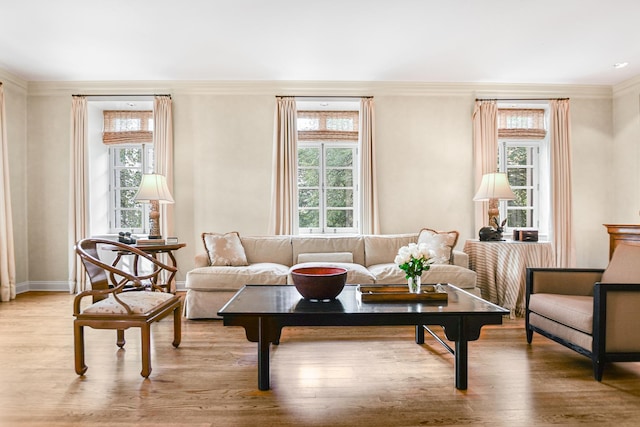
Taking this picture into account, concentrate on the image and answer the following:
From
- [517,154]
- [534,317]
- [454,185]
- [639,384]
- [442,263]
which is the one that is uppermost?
[517,154]

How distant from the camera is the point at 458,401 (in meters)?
2.10

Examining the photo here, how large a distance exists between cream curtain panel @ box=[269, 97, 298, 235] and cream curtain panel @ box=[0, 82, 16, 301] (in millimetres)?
3250

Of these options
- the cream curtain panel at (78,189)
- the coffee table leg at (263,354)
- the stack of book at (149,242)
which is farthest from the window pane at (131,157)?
the coffee table leg at (263,354)

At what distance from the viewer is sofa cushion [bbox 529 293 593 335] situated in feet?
8.03

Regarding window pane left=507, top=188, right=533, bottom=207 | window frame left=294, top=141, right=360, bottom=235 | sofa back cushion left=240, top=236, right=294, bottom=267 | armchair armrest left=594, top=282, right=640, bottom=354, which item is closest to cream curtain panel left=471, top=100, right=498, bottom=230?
window pane left=507, top=188, right=533, bottom=207

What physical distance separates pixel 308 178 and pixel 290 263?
5.03 feet

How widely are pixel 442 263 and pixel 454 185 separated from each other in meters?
1.62

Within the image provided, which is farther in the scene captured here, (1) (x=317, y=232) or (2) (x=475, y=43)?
(1) (x=317, y=232)

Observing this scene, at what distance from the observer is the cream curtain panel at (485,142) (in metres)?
5.23

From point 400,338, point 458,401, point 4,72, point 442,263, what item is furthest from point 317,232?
point 4,72

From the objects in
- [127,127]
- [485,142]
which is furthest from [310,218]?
[127,127]

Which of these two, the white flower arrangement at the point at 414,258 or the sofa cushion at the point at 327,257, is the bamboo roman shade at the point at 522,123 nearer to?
the sofa cushion at the point at 327,257

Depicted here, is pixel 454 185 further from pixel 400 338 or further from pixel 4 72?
pixel 4 72

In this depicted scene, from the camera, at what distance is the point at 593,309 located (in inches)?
94.4
